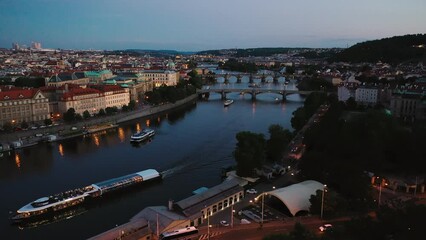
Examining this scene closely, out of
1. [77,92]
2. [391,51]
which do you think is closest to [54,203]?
[77,92]

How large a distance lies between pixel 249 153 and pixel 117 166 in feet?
13.5

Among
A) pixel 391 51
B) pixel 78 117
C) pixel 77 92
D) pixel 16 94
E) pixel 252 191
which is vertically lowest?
pixel 252 191

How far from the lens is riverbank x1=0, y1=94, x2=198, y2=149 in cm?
1407

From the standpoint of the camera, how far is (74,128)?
15898mm

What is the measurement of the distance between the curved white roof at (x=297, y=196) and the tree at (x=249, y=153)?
1.61 metres

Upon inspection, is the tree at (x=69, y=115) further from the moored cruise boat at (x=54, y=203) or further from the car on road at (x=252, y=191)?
the car on road at (x=252, y=191)

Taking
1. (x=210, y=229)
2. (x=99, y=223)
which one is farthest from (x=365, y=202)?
(x=99, y=223)

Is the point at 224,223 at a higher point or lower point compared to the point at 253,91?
lower

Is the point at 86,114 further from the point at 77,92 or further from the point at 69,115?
the point at 77,92

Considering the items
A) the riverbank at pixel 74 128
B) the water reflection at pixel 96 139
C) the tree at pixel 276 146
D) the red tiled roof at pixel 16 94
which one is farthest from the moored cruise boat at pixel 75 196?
the red tiled roof at pixel 16 94

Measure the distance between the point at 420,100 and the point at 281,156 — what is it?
796 cm

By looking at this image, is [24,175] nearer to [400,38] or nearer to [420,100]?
[420,100]

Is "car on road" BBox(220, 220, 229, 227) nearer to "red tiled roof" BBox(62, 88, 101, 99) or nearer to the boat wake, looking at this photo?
the boat wake

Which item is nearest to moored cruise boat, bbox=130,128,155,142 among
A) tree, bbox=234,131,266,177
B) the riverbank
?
the riverbank
